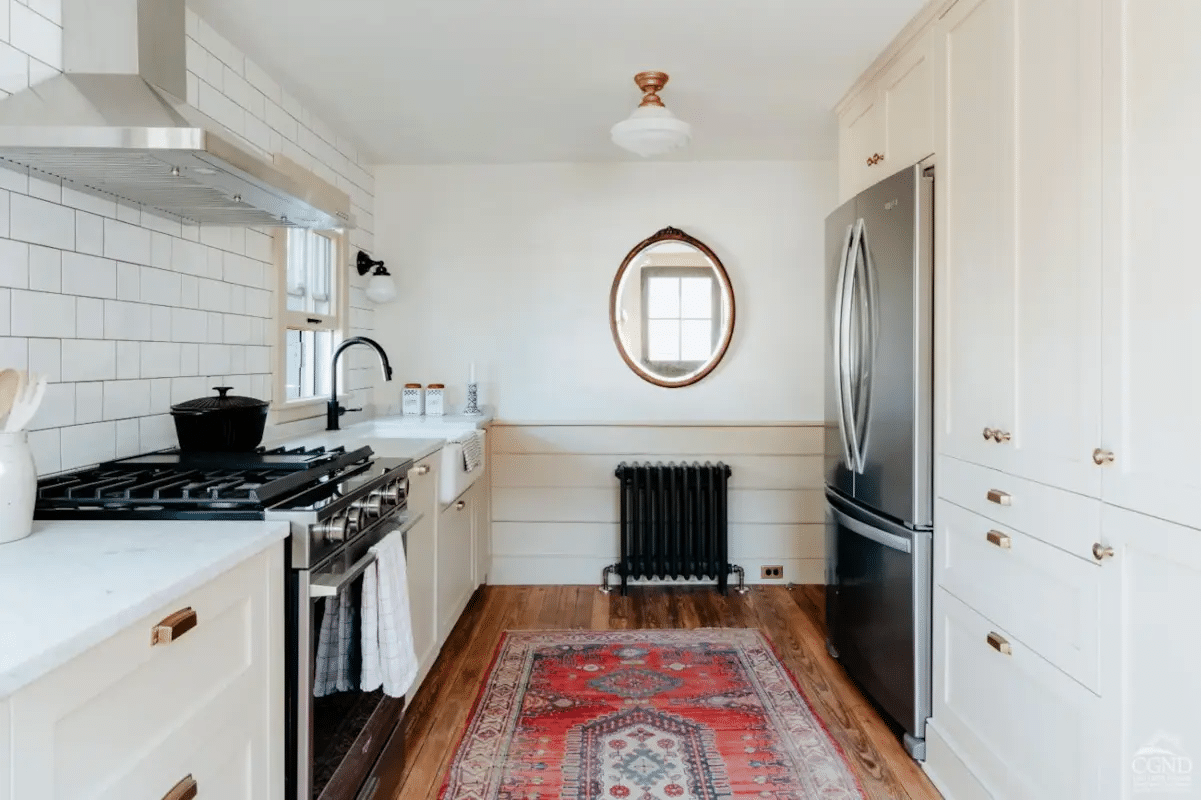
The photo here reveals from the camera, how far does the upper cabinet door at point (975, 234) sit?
178 centimetres

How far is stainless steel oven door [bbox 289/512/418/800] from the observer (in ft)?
4.85

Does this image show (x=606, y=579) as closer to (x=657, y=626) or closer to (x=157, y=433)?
A: (x=657, y=626)

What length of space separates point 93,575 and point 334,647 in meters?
0.66

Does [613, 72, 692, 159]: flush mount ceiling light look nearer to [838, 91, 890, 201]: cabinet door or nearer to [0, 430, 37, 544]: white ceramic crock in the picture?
[838, 91, 890, 201]: cabinet door

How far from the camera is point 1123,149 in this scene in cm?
136

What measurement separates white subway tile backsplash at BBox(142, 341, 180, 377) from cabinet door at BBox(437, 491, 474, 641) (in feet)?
3.54

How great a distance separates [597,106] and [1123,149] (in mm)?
2176

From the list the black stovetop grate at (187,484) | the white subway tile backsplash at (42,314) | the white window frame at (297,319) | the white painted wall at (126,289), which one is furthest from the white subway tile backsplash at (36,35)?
the white window frame at (297,319)

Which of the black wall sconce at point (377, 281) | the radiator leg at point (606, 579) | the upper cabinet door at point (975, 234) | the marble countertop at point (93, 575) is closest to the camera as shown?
the marble countertop at point (93, 575)

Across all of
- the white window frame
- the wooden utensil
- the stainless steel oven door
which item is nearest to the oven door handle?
the stainless steel oven door

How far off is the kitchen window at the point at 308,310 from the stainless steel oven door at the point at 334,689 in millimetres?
1394

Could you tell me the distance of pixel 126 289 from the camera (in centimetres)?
200

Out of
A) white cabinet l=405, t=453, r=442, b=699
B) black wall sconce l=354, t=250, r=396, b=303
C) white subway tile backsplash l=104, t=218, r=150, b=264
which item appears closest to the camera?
white subway tile backsplash l=104, t=218, r=150, b=264

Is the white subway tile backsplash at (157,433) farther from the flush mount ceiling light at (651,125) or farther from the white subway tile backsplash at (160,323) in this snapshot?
the flush mount ceiling light at (651,125)
